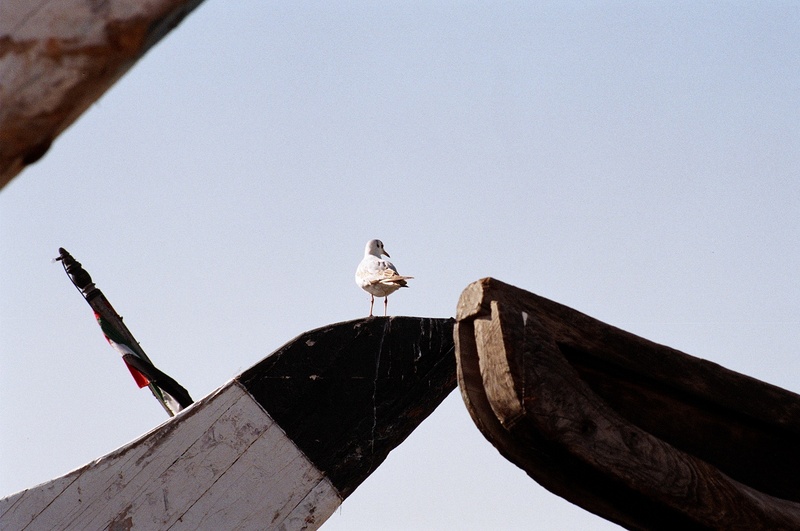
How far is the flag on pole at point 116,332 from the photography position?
17.5 feet

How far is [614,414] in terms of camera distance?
7.59 ft

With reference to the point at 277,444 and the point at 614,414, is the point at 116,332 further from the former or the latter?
the point at 614,414

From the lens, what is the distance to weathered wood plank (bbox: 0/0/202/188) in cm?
115

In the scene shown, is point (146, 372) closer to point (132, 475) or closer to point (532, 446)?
point (132, 475)

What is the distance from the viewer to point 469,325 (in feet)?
7.53

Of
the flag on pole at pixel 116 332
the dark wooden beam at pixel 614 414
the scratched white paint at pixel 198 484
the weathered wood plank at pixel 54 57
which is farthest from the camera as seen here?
the flag on pole at pixel 116 332

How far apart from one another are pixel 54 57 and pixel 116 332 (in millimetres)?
4485

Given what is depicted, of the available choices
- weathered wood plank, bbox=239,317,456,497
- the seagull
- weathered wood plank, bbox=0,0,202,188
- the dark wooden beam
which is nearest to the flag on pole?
weathered wood plank, bbox=239,317,456,497

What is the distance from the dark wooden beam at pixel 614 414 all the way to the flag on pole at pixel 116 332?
3.32 m

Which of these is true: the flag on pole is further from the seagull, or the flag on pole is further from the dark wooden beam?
the seagull

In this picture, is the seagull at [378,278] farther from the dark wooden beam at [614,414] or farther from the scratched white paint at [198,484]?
the dark wooden beam at [614,414]

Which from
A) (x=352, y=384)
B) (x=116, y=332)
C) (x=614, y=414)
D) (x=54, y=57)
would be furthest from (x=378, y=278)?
(x=54, y=57)

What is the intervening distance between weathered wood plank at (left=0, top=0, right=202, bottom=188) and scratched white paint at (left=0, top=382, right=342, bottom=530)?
3152 mm

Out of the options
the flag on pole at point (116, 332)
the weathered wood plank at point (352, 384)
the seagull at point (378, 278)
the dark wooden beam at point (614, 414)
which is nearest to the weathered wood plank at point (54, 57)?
the dark wooden beam at point (614, 414)
